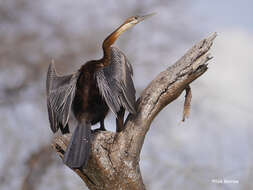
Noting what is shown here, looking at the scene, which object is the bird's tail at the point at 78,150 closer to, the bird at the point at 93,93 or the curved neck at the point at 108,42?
the bird at the point at 93,93

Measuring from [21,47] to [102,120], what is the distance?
7.23 meters

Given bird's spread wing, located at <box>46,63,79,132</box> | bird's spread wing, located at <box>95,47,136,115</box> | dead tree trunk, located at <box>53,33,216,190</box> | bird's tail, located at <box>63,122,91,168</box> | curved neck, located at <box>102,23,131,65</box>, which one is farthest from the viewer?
curved neck, located at <box>102,23,131,65</box>

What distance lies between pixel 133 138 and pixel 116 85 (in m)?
0.49

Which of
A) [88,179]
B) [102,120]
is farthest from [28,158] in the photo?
[88,179]

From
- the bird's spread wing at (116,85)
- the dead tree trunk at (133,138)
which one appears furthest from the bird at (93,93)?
the dead tree trunk at (133,138)

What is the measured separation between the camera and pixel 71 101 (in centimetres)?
367

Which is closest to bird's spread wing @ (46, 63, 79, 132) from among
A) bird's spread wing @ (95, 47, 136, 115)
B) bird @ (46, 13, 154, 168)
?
bird @ (46, 13, 154, 168)

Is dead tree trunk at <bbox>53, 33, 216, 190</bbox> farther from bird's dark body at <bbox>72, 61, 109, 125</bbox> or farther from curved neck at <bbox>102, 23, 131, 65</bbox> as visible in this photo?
curved neck at <bbox>102, 23, 131, 65</bbox>

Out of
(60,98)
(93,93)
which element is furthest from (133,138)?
(60,98)

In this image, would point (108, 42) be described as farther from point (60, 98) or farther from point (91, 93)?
point (60, 98)

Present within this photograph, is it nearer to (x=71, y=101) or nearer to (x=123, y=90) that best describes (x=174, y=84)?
(x=123, y=90)

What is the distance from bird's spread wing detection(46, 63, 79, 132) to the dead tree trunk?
29 cm

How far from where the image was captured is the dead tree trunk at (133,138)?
325 cm

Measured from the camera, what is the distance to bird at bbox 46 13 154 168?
3.58m
